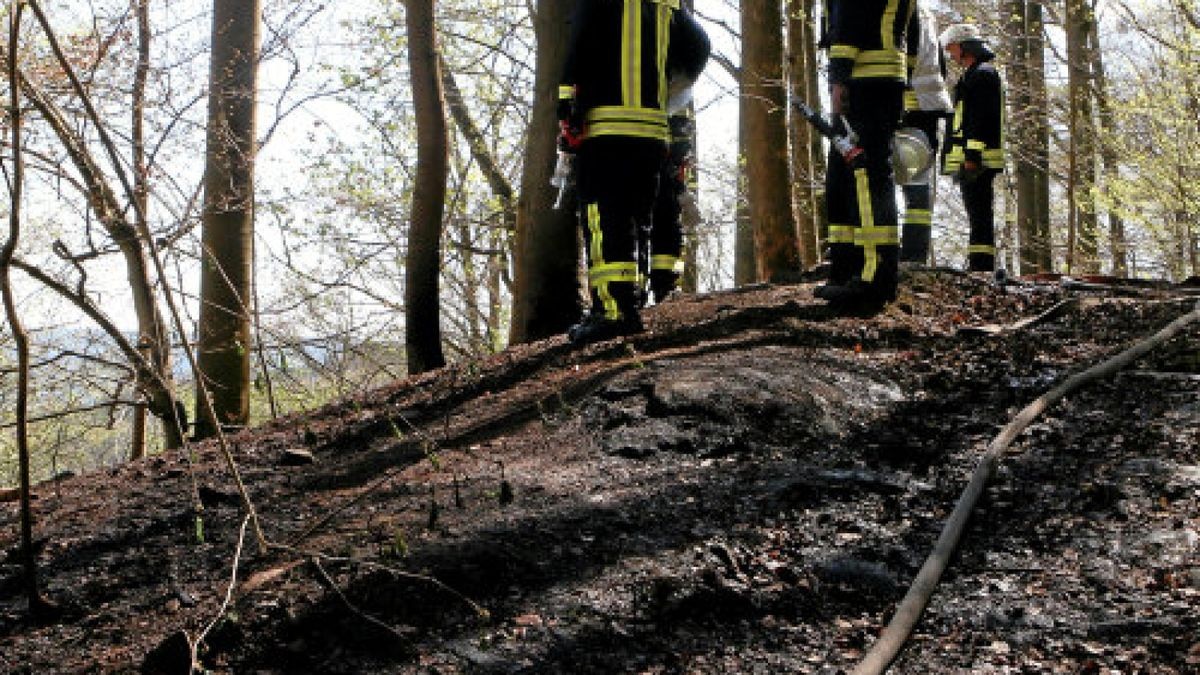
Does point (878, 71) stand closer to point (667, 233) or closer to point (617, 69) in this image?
point (617, 69)

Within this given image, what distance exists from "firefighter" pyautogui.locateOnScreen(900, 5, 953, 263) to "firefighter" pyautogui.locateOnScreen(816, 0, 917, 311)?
0.78m

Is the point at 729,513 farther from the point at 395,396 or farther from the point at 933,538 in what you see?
the point at 395,396

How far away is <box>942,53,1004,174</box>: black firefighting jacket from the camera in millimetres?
8117

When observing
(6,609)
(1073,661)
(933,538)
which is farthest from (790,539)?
(6,609)

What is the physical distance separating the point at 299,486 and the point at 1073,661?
266 centimetres

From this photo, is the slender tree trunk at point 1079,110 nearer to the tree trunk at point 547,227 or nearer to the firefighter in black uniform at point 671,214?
the firefighter in black uniform at point 671,214

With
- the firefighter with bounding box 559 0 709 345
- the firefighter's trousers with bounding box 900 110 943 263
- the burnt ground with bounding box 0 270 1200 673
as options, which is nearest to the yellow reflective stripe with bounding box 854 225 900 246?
the burnt ground with bounding box 0 270 1200 673

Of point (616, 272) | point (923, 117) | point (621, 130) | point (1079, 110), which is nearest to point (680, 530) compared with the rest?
point (616, 272)

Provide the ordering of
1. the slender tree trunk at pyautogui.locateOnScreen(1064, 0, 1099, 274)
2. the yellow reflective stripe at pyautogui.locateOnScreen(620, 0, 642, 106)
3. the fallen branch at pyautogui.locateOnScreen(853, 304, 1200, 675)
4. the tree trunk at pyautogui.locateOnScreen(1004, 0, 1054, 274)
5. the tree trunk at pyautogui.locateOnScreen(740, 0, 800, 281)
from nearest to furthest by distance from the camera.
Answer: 1. the fallen branch at pyautogui.locateOnScreen(853, 304, 1200, 675)
2. the yellow reflective stripe at pyautogui.locateOnScreen(620, 0, 642, 106)
3. the tree trunk at pyautogui.locateOnScreen(740, 0, 800, 281)
4. the slender tree trunk at pyautogui.locateOnScreen(1064, 0, 1099, 274)
5. the tree trunk at pyautogui.locateOnScreen(1004, 0, 1054, 274)

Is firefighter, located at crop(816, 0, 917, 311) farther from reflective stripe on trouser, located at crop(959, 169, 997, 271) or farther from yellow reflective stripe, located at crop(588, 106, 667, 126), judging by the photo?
reflective stripe on trouser, located at crop(959, 169, 997, 271)

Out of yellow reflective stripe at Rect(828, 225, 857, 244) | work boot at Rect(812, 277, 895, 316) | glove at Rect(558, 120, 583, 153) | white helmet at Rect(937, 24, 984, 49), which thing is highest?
white helmet at Rect(937, 24, 984, 49)

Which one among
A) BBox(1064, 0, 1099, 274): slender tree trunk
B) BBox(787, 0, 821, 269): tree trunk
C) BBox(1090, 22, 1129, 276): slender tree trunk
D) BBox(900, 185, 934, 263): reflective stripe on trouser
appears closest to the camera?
BBox(900, 185, 934, 263): reflective stripe on trouser

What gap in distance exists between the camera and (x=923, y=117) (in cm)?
744

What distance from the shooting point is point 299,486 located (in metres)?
3.94
